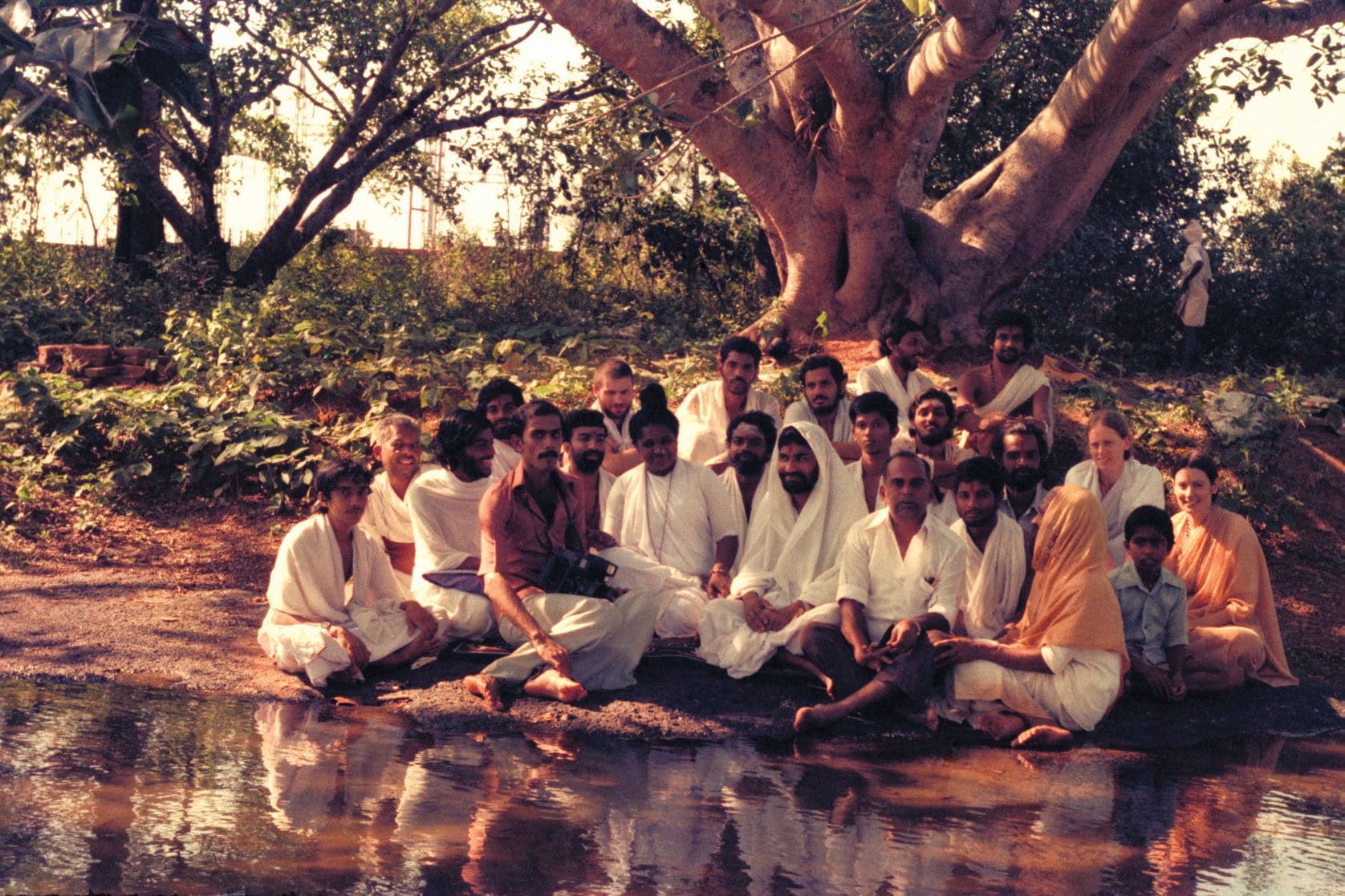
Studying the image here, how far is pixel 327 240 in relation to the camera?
15.1m

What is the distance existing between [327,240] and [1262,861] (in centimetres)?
1248

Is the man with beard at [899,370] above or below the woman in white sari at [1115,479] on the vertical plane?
above

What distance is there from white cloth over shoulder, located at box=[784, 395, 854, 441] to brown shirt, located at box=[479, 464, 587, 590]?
1.84 meters

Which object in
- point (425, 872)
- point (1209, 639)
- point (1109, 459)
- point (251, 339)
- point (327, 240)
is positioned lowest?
point (425, 872)

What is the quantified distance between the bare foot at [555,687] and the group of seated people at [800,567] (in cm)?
1

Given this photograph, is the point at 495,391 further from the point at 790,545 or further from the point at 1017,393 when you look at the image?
the point at 1017,393

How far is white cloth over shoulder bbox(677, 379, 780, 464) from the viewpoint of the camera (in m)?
8.02

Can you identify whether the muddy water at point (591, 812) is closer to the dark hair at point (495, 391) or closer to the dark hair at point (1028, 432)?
the dark hair at point (1028, 432)

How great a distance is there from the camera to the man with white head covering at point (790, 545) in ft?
21.2

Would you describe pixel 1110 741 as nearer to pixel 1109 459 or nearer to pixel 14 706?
pixel 1109 459

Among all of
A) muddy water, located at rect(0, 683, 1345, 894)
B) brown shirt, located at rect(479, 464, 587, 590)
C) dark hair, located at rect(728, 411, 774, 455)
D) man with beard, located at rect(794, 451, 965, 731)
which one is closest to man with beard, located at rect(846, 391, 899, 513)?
dark hair, located at rect(728, 411, 774, 455)

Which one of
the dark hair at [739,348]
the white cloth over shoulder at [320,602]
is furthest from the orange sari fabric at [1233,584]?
the white cloth over shoulder at [320,602]

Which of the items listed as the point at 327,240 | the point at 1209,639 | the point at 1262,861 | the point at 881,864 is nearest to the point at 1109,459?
the point at 1209,639

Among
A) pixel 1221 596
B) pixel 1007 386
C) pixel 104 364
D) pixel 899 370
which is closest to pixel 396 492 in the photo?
pixel 899 370
